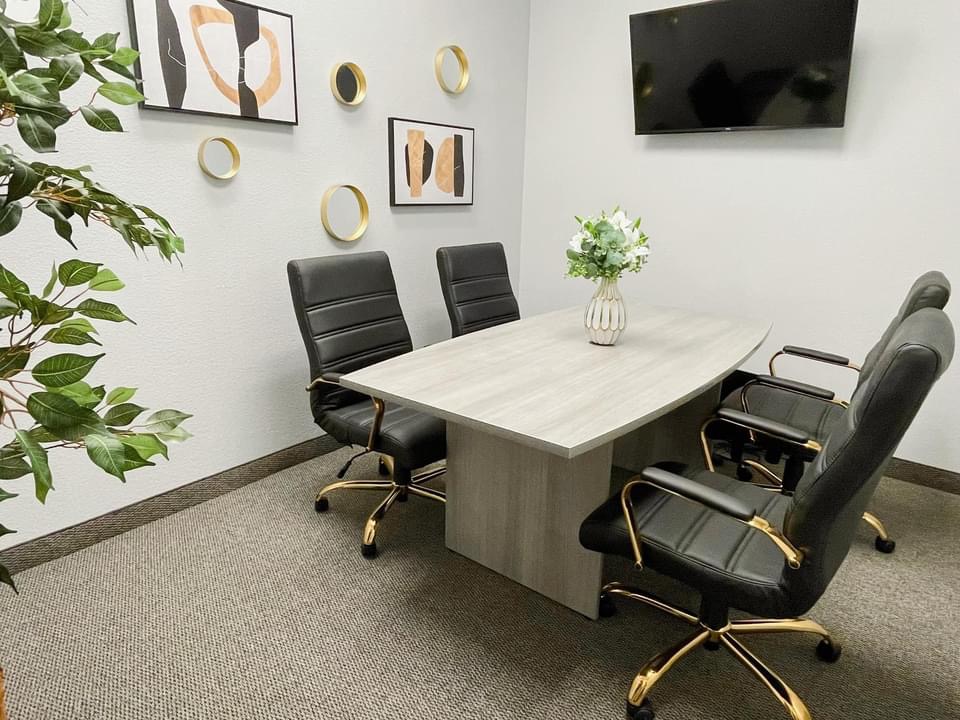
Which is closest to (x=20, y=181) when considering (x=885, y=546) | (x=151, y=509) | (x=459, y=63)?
(x=151, y=509)

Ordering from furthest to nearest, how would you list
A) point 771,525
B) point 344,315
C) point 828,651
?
point 344,315
point 828,651
point 771,525

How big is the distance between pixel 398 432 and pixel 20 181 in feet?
5.24

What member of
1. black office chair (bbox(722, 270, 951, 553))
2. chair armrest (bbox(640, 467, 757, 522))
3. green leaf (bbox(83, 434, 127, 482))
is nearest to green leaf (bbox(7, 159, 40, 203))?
green leaf (bbox(83, 434, 127, 482))

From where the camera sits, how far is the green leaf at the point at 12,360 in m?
0.94

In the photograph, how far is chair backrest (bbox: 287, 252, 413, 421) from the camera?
244cm

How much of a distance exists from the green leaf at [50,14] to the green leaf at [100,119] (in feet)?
0.35

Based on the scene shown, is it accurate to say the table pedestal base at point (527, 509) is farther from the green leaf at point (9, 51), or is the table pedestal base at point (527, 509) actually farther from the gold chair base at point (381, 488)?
the green leaf at point (9, 51)

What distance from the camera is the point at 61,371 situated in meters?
0.85

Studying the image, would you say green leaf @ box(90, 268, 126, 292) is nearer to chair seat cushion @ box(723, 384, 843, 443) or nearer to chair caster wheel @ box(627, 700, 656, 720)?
chair caster wheel @ box(627, 700, 656, 720)

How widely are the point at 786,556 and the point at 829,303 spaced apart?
220cm

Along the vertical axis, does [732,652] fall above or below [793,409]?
below

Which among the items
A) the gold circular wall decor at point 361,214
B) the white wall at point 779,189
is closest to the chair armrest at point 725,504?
the gold circular wall decor at point 361,214

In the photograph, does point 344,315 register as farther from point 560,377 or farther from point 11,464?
point 11,464

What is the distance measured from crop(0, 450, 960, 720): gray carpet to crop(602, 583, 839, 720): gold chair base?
0.25 feet
